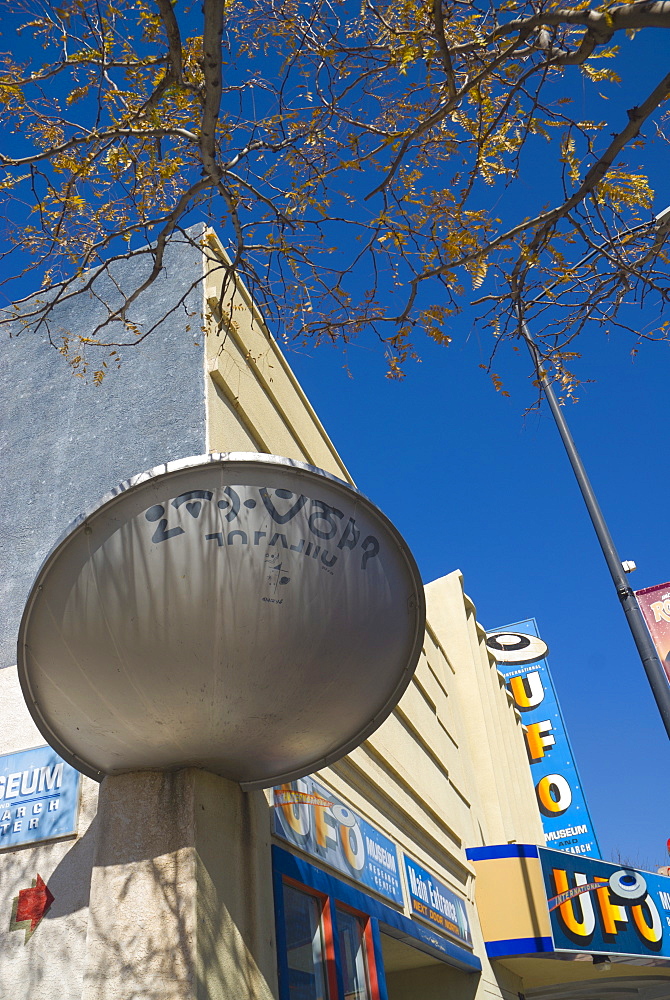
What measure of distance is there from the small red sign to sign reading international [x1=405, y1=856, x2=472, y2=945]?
4680mm

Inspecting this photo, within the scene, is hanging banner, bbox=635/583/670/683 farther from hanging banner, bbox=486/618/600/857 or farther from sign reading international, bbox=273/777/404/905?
hanging banner, bbox=486/618/600/857

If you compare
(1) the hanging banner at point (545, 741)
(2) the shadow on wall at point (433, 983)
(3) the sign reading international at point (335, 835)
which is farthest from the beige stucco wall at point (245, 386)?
(1) the hanging banner at point (545, 741)

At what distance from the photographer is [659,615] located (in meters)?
10.1

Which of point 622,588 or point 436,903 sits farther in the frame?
point 622,588

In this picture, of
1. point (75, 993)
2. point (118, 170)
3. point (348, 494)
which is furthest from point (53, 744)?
point (118, 170)

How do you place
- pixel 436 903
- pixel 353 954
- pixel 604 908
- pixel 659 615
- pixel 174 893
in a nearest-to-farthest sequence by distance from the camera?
1. pixel 174 893
2. pixel 353 954
3. pixel 436 903
4. pixel 659 615
5. pixel 604 908

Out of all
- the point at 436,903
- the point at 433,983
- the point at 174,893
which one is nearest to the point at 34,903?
the point at 174,893

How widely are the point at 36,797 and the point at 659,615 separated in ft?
24.0

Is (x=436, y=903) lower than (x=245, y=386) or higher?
lower

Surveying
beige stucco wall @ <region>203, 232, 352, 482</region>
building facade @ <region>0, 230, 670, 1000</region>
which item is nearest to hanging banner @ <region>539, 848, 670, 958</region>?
building facade @ <region>0, 230, 670, 1000</region>

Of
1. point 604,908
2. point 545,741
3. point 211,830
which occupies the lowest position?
point 211,830

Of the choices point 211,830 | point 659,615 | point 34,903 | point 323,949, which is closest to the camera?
point 211,830

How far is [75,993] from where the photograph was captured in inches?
197

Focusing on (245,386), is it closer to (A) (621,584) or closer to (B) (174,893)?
(B) (174,893)
